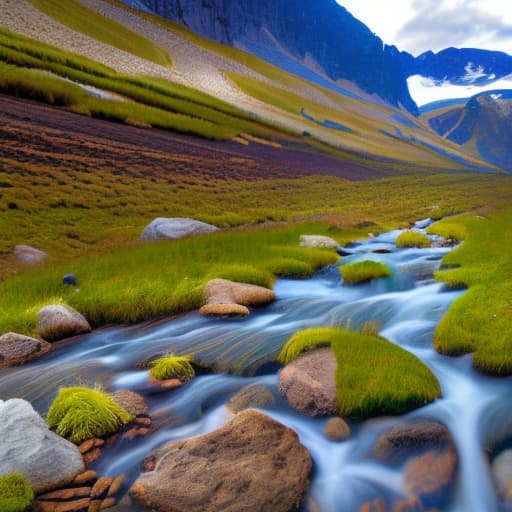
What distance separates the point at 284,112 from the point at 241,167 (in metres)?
58.8

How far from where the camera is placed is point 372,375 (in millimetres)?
8188

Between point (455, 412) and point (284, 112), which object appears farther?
point (284, 112)

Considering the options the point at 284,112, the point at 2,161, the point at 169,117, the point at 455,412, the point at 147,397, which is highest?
the point at 284,112

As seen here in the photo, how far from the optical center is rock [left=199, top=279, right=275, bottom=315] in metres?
13.2

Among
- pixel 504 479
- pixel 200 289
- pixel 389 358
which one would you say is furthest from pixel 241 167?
pixel 504 479

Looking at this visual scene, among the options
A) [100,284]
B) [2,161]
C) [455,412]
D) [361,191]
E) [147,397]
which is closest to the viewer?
[455,412]

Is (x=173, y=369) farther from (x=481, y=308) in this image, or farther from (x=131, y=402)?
(x=481, y=308)

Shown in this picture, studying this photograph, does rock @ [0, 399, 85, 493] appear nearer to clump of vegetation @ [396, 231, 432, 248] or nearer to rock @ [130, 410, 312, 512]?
rock @ [130, 410, 312, 512]

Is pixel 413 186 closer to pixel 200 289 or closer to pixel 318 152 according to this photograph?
pixel 318 152

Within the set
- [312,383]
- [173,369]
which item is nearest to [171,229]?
[173,369]

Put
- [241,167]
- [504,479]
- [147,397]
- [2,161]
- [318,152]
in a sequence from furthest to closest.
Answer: [318,152] → [241,167] → [2,161] → [147,397] → [504,479]

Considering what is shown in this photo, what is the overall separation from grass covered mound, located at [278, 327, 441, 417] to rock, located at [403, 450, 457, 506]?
1169 mm

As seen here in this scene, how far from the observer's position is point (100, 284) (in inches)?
571

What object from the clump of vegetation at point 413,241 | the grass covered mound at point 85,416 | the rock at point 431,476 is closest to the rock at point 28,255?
the grass covered mound at point 85,416
